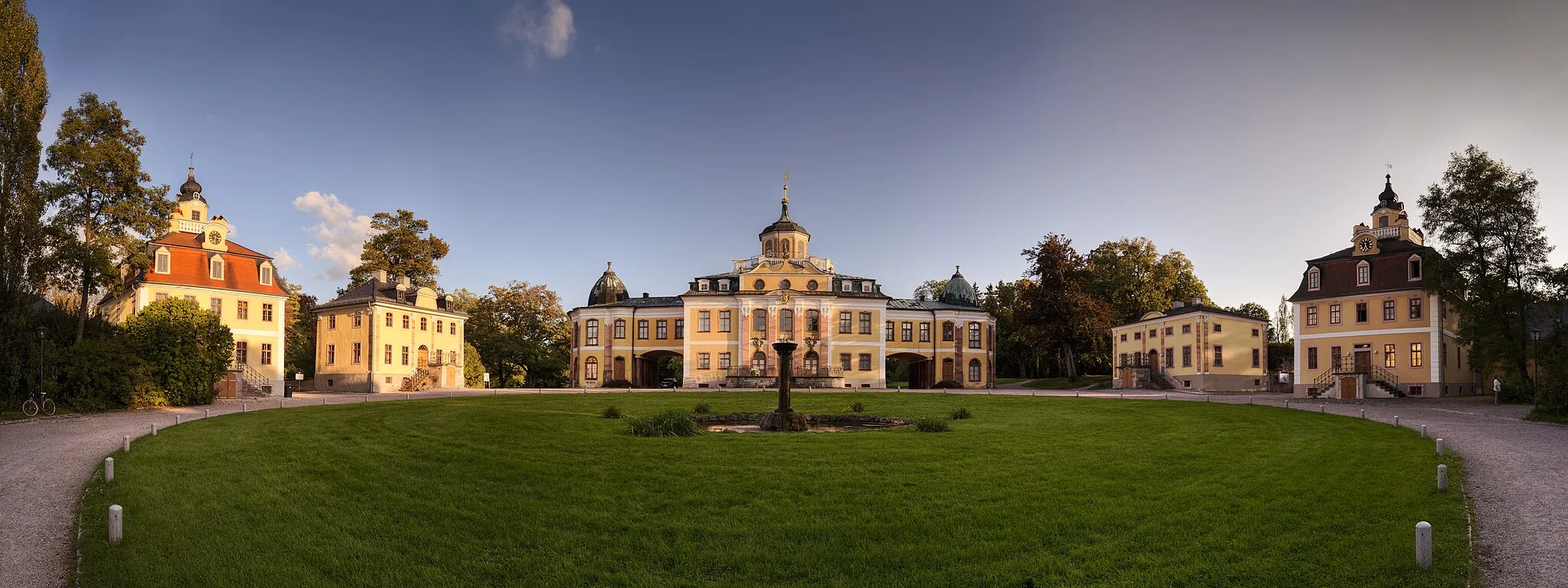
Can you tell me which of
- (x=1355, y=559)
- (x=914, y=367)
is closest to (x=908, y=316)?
(x=914, y=367)

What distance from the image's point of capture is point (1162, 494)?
11.7 m

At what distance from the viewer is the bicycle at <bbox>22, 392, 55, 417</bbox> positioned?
1058 inches

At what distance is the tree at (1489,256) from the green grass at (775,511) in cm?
2224

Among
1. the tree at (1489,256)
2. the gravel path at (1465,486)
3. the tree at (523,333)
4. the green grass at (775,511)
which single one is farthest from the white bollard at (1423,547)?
the tree at (523,333)

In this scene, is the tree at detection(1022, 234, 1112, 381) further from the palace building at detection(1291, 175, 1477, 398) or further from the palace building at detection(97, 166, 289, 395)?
the palace building at detection(97, 166, 289, 395)

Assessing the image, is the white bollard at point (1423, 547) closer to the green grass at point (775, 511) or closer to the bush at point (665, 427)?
the green grass at point (775, 511)

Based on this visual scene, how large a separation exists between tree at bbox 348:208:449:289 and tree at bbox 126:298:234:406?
23452 millimetres

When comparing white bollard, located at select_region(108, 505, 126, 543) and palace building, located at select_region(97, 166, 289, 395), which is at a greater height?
palace building, located at select_region(97, 166, 289, 395)

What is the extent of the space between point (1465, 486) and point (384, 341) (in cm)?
4996

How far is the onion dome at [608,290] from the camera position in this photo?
63812mm

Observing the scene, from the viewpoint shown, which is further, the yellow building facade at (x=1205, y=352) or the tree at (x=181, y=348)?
the yellow building facade at (x=1205, y=352)

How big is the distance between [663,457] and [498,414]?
1079 centimetres

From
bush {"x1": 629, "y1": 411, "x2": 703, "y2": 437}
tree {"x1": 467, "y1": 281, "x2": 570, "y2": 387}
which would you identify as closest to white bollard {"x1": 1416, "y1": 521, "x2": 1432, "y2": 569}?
bush {"x1": 629, "y1": 411, "x2": 703, "y2": 437}

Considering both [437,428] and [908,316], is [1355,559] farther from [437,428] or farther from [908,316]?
[908,316]
